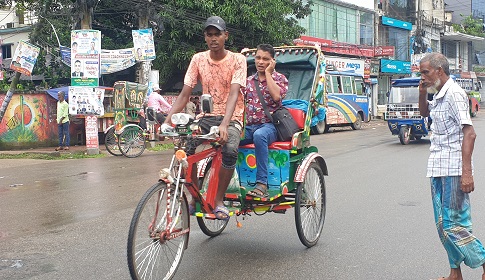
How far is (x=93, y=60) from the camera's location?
14.5 meters

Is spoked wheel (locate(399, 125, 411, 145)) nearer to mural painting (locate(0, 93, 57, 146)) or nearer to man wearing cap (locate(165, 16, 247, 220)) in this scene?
mural painting (locate(0, 93, 57, 146))

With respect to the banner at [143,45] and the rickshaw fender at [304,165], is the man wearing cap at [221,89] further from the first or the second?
the banner at [143,45]

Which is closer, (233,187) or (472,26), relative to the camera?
(233,187)

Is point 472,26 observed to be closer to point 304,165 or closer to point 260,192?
point 304,165

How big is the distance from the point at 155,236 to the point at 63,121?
1338cm

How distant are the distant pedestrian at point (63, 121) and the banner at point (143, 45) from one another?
8.69 ft

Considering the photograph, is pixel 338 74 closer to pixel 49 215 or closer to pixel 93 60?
pixel 93 60

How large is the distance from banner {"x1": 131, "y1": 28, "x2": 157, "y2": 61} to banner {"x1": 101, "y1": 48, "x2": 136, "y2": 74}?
0.70m

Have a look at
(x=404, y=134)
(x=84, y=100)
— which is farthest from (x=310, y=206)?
(x=404, y=134)

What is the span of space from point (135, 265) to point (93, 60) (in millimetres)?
11612

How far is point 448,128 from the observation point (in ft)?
13.5

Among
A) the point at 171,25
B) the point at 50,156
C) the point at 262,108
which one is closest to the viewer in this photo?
the point at 262,108

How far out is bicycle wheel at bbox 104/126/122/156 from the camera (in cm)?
1462

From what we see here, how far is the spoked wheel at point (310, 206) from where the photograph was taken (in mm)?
5219
